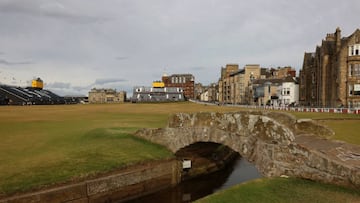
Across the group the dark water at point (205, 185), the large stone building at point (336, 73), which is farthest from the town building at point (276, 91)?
the dark water at point (205, 185)

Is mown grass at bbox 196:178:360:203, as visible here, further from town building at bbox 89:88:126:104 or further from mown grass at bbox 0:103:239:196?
town building at bbox 89:88:126:104

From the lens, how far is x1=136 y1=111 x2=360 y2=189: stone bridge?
28.6 feet

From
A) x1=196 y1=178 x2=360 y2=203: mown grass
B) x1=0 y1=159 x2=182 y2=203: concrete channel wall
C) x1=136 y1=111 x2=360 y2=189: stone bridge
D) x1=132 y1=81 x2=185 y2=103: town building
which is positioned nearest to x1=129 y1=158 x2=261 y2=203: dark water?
x1=0 y1=159 x2=182 y2=203: concrete channel wall

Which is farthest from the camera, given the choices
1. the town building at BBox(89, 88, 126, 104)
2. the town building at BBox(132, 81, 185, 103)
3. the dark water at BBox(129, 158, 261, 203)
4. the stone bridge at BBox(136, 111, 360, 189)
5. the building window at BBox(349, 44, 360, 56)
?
the town building at BBox(89, 88, 126, 104)

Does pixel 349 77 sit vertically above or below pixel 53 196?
above

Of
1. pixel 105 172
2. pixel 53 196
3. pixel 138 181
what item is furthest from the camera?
pixel 138 181

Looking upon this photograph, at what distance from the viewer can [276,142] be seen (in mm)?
10961

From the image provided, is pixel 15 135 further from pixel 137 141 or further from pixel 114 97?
pixel 114 97

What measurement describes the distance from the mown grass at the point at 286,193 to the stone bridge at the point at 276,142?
0.33 metres

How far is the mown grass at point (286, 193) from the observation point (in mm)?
7837

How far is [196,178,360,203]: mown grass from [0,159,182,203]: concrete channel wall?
222 inches

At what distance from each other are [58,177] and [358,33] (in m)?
54.0

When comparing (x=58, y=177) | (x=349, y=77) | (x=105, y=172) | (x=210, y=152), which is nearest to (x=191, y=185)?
(x=210, y=152)

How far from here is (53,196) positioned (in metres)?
11.1
